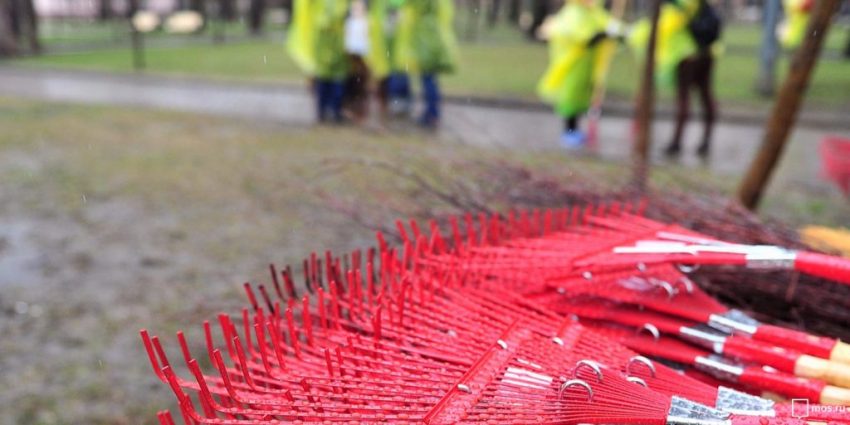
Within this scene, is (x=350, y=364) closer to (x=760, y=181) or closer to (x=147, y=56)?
(x=760, y=181)

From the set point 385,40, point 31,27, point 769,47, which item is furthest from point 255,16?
point 385,40

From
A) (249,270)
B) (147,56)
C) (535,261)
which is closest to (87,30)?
(147,56)

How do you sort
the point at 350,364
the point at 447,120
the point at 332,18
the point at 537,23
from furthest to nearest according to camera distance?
the point at 537,23
the point at 447,120
the point at 332,18
the point at 350,364

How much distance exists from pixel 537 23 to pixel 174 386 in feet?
77.5

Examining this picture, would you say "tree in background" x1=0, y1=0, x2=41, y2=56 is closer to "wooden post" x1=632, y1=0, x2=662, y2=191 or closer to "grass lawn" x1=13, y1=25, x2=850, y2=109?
"grass lawn" x1=13, y1=25, x2=850, y2=109

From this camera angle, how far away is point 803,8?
10.1m

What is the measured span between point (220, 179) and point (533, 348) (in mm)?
4917

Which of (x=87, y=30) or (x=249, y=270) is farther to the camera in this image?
(x=87, y=30)

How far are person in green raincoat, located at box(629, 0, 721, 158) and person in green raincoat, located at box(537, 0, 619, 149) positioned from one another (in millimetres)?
344

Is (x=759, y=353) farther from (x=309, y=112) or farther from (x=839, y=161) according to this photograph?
(x=309, y=112)

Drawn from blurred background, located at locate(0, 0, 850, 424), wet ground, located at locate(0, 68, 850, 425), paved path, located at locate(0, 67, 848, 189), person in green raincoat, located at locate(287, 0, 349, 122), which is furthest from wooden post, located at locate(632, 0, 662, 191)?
person in green raincoat, located at locate(287, 0, 349, 122)

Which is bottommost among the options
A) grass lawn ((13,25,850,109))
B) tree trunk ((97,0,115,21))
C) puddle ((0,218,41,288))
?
puddle ((0,218,41,288))

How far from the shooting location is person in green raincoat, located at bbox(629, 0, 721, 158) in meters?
6.97

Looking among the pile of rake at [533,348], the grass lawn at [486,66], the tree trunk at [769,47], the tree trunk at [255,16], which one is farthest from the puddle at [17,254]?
the tree trunk at [255,16]
